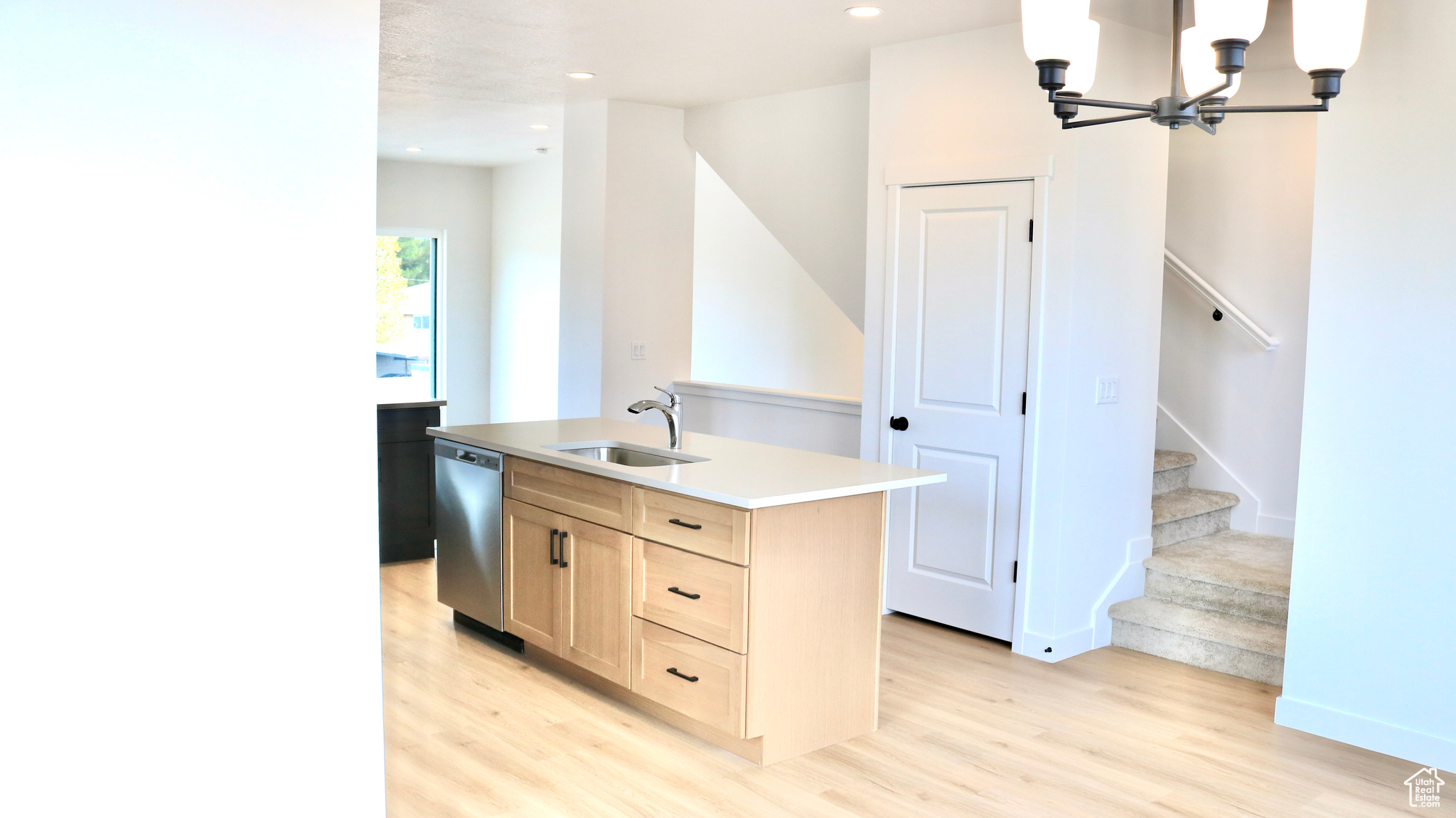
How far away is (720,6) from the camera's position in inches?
150

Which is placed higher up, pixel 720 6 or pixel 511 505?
pixel 720 6

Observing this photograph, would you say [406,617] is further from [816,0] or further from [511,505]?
[816,0]

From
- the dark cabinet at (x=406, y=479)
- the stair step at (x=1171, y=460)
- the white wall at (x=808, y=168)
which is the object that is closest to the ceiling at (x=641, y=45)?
the white wall at (x=808, y=168)

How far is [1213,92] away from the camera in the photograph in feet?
7.32

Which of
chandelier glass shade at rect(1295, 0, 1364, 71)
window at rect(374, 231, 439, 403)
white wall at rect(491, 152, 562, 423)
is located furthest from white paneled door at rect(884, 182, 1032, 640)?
window at rect(374, 231, 439, 403)

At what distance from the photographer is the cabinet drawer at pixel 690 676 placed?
2953 mm

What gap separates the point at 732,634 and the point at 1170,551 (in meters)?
2.54

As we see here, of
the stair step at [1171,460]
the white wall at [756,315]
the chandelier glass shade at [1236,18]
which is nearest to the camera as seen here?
the chandelier glass shade at [1236,18]

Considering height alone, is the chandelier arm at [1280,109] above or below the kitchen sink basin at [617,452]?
above

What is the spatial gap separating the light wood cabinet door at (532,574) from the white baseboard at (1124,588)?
2231 mm

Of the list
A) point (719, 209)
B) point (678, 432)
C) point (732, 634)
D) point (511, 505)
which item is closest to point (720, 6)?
point (678, 432)

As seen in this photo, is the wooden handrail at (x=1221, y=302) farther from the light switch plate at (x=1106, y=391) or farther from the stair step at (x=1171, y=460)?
the light switch plate at (x=1106, y=391)

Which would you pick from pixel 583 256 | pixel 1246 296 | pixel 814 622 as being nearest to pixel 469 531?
pixel 814 622

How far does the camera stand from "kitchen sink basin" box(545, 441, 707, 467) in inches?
147
